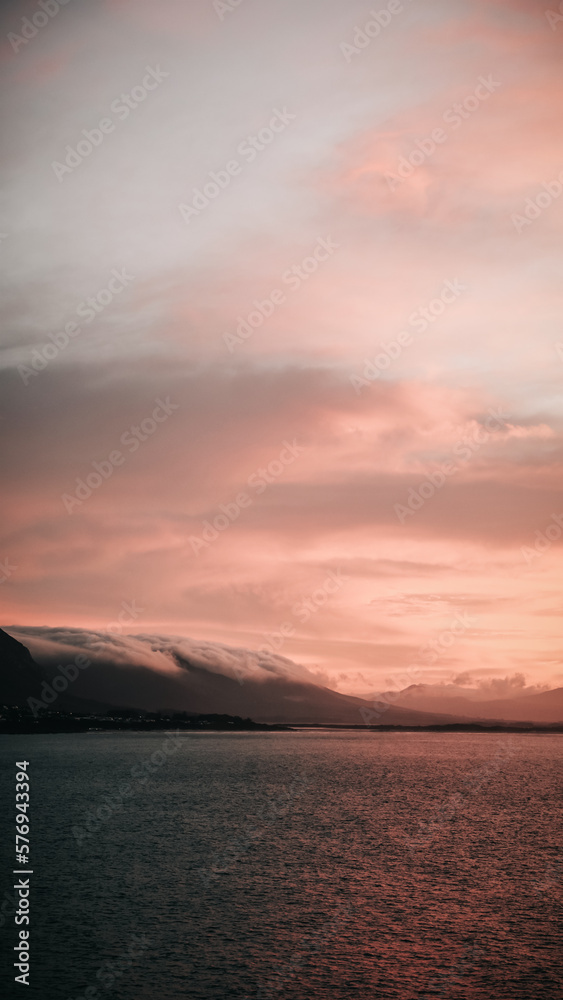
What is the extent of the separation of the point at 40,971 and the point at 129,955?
5134 millimetres

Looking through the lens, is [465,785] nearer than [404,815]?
No

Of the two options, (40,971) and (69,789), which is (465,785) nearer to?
(69,789)

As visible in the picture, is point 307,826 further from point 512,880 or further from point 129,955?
point 129,955

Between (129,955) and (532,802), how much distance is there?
99.1m

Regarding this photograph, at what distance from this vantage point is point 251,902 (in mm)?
54562

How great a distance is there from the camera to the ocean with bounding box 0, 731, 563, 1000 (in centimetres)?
3966

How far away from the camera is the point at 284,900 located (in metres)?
55.5

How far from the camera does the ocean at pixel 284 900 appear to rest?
130 feet

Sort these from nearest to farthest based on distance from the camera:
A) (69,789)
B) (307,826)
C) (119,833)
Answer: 1. (119,833)
2. (307,826)
3. (69,789)

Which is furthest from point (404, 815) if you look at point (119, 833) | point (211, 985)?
point (211, 985)

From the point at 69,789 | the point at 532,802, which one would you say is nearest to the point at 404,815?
the point at 532,802

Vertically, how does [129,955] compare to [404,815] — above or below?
above

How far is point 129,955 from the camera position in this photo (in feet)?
140

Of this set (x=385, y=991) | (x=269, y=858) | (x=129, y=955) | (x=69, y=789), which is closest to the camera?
(x=385, y=991)
